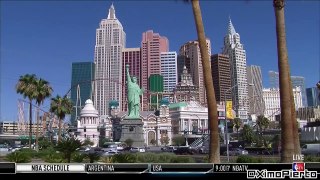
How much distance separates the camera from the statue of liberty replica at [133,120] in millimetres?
121625

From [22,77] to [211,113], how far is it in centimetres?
4799

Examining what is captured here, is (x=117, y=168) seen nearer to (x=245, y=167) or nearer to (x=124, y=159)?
(x=245, y=167)

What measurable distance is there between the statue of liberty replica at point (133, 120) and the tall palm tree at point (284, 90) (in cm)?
9860

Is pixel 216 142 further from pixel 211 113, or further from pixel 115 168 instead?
pixel 115 168

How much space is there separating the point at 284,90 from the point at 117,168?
10.5 metres

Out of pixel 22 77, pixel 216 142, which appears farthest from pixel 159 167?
pixel 22 77

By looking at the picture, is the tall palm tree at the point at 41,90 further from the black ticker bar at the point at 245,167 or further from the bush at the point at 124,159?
the black ticker bar at the point at 245,167

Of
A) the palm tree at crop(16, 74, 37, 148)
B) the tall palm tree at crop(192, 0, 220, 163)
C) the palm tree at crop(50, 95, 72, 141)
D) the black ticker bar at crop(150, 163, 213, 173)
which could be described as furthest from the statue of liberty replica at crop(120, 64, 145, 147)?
the black ticker bar at crop(150, 163, 213, 173)

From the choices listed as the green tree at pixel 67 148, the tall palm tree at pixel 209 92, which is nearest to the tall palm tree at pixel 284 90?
the tall palm tree at pixel 209 92

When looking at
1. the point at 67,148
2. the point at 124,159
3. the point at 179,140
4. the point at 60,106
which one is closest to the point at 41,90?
the point at 60,106

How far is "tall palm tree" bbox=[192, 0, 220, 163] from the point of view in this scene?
24.1 m

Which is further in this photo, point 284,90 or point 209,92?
point 209,92

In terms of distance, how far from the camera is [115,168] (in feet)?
53.5

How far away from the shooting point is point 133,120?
124438 mm
